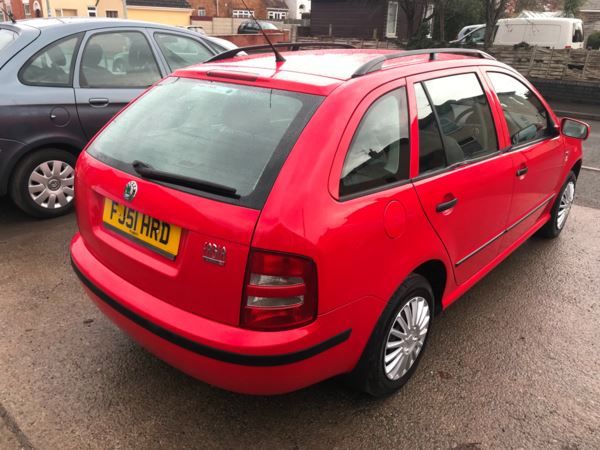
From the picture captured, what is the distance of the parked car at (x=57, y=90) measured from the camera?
163 inches

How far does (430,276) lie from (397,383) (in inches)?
22.8

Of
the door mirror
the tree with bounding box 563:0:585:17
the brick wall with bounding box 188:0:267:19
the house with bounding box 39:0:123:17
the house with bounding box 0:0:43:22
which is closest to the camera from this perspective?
the door mirror

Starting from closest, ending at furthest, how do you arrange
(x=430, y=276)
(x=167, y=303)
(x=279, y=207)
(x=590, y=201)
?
1. (x=279, y=207)
2. (x=167, y=303)
3. (x=430, y=276)
4. (x=590, y=201)

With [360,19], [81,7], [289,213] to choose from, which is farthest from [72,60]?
[81,7]

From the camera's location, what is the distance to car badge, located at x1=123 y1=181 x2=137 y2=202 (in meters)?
2.13

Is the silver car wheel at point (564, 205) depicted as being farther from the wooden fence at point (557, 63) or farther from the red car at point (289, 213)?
the wooden fence at point (557, 63)

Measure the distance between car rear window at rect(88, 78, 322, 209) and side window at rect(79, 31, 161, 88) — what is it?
2.33m

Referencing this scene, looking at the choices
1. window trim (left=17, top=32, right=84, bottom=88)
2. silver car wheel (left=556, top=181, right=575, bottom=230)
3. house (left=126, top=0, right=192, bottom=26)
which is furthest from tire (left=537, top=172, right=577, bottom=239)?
house (left=126, top=0, right=192, bottom=26)

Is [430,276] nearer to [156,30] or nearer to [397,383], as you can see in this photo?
[397,383]

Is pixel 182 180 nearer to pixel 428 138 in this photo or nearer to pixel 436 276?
pixel 428 138

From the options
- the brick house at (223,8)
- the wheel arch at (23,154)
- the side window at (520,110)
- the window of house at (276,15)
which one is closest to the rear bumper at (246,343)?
the side window at (520,110)

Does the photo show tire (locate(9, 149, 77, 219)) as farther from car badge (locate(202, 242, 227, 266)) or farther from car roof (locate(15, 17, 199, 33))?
car badge (locate(202, 242, 227, 266))

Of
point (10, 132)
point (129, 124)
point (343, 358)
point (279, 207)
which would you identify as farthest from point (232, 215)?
point (10, 132)

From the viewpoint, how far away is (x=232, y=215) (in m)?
1.84
